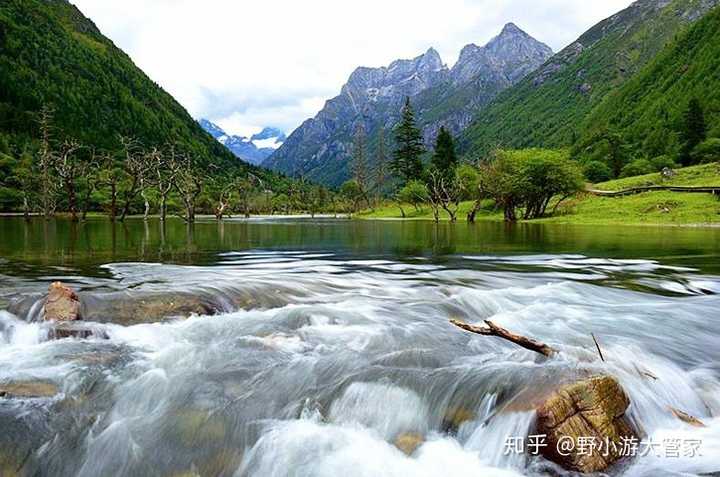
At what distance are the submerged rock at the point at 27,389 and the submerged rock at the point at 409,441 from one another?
563 cm

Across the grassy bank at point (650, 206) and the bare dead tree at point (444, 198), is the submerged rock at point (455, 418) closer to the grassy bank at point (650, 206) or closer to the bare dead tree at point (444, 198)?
the grassy bank at point (650, 206)

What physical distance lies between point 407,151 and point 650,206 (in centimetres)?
6174

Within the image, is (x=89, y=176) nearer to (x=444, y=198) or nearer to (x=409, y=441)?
(x=444, y=198)

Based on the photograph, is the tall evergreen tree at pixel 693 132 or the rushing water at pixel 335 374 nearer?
the rushing water at pixel 335 374

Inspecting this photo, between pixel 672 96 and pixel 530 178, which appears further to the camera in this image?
pixel 672 96

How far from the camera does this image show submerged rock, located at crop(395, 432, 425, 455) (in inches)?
289

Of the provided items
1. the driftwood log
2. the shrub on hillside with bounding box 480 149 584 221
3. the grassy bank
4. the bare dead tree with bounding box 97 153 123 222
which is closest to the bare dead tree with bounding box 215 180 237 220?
the bare dead tree with bounding box 97 153 123 222

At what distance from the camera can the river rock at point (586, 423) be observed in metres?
6.46

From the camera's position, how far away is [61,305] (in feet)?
38.3

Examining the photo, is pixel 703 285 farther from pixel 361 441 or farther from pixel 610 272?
pixel 361 441

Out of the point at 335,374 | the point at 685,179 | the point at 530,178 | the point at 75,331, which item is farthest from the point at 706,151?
the point at 75,331

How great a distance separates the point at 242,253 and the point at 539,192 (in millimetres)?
50855

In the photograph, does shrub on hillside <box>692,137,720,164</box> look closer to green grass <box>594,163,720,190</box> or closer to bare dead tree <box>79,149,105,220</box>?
green grass <box>594,163,720,190</box>

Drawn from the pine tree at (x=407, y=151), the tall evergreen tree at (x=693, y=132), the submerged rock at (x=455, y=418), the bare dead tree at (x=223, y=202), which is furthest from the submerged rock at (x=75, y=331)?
the tall evergreen tree at (x=693, y=132)
